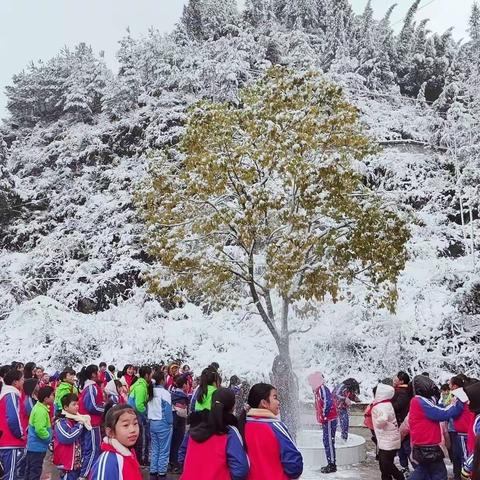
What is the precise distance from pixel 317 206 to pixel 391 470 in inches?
224

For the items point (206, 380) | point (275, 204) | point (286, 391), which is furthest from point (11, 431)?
point (275, 204)

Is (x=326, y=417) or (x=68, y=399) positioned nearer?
(x=68, y=399)

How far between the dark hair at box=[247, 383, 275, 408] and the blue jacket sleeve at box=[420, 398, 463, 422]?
2729 mm

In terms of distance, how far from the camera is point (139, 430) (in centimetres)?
400

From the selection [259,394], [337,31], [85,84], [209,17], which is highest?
[209,17]

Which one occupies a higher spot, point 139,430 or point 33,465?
point 139,430

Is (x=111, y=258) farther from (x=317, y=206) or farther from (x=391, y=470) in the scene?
(x=391, y=470)

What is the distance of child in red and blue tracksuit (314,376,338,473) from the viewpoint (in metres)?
9.18

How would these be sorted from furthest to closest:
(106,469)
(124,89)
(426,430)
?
(124,89)
(426,430)
(106,469)

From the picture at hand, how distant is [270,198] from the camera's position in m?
10.9

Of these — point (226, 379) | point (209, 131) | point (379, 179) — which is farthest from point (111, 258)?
point (209, 131)

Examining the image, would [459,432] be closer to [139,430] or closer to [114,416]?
[139,430]

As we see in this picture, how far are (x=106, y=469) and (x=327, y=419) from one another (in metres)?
6.48

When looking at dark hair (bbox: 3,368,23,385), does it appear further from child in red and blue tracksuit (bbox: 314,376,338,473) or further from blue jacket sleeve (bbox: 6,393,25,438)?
child in red and blue tracksuit (bbox: 314,376,338,473)
